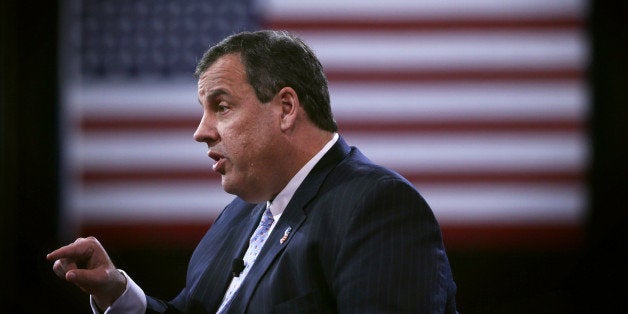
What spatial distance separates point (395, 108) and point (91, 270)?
78.4 inches

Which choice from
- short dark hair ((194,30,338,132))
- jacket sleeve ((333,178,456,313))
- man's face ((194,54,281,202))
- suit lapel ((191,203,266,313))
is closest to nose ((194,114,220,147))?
man's face ((194,54,281,202))

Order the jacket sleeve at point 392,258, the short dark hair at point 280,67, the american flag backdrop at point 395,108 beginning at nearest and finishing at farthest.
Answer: the jacket sleeve at point 392,258 < the short dark hair at point 280,67 < the american flag backdrop at point 395,108

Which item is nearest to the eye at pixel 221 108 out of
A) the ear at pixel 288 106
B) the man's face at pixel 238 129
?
the man's face at pixel 238 129

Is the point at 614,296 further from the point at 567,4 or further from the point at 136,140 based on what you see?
the point at 136,140

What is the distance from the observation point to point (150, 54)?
3.47 meters

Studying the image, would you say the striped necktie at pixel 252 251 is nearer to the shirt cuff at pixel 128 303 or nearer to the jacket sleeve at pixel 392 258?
the shirt cuff at pixel 128 303

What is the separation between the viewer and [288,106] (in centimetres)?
165

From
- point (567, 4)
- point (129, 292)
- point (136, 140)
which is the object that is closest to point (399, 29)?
point (567, 4)

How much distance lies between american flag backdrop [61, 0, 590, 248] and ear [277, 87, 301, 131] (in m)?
1.68

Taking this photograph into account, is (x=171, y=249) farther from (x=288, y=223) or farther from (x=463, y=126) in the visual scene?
(x=288, y=223)

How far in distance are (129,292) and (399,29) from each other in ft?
6.67

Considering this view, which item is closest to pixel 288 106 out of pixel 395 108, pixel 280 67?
pixel 280 67

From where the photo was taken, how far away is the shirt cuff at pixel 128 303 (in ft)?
5.53

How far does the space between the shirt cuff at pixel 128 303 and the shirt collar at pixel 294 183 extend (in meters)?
0.36
